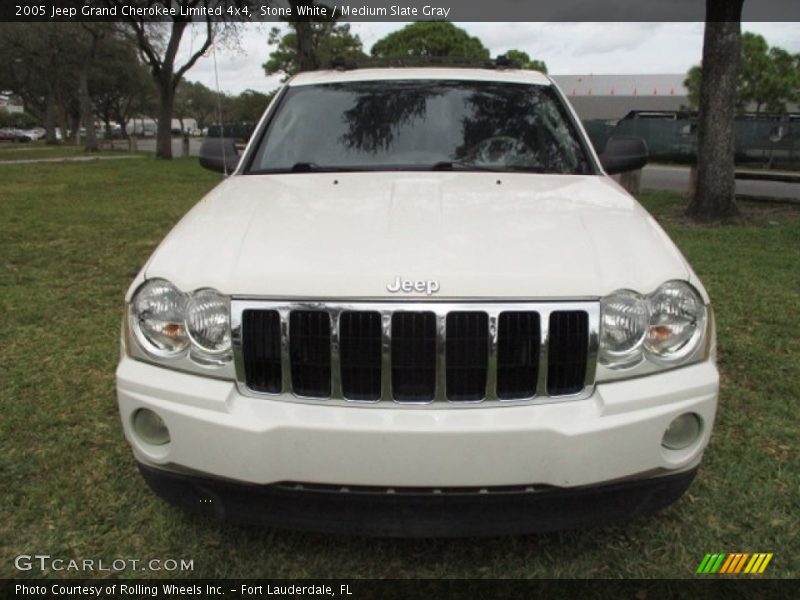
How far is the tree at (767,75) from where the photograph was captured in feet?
127

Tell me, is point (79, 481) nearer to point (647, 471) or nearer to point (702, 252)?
point (647, 471)

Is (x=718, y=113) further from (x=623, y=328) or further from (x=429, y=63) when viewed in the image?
(x=623, y=328)

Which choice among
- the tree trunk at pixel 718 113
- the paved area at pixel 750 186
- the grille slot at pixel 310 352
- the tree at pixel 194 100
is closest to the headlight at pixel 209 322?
the grille slot at pixel 310 352

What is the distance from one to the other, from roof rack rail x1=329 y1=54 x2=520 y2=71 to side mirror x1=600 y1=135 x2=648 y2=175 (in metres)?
0.84

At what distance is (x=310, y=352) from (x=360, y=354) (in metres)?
0.16

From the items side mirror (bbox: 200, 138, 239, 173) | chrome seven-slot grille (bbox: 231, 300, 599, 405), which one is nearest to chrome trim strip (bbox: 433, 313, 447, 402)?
chrome seven-slot grille (bbox: 231, 300, 599, 405)

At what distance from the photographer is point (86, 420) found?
11.4 feet

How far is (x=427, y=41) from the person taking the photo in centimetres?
5506

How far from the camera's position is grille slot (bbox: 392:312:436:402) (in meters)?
2.06

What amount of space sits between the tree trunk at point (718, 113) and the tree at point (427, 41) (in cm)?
4711

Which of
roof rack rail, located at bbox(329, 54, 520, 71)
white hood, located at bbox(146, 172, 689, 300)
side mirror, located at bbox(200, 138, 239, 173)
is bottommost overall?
white hood, located at bbox(146, 172, 689, 300)

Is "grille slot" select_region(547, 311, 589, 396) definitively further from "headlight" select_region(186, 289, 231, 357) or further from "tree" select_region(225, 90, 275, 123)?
"tree" select_region(225, 90, 275, 123)

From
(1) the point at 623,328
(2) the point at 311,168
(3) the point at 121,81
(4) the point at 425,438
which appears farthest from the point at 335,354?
(3) the point at 121,81
